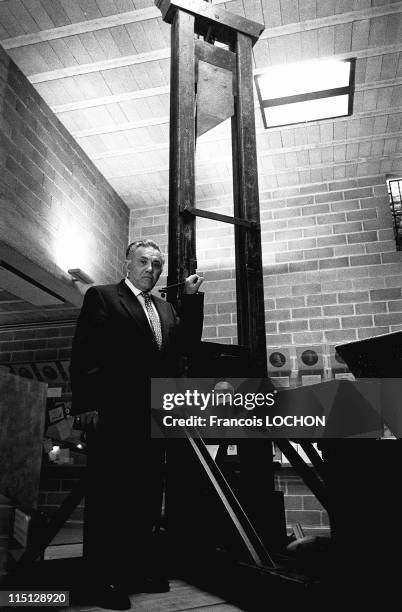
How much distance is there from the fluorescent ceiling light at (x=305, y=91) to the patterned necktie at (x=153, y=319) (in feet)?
8.97

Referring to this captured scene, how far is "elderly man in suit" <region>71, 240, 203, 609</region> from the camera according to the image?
6.15 ft

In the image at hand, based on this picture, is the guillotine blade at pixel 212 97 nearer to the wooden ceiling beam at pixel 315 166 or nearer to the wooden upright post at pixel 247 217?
the wooden upright post at pixel 247 217

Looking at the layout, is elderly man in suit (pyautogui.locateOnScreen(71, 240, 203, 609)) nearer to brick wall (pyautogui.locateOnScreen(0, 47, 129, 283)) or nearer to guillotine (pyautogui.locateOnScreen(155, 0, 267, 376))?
guillotine (pyautogui.locateOnScreen(155, 0, 267, 376))

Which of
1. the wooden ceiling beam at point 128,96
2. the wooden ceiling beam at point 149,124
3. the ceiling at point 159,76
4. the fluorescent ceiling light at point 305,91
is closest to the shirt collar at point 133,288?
the ceiling at point 159,76

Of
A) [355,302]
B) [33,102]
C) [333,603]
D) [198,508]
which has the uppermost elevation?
[33,102]

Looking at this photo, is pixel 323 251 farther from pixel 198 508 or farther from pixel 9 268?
pixel 198 508

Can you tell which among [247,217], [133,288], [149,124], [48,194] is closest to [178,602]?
[133,288]

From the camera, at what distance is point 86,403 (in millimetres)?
1968

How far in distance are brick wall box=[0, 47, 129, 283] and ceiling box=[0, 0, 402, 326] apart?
19 cm

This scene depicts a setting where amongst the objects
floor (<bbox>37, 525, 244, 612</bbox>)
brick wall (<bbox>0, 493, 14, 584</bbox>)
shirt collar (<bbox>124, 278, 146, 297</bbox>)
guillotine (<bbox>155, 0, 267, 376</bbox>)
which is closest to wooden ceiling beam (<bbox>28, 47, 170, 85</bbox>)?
guillotine (<bbox>155, 0, 267, 376</bbox>)

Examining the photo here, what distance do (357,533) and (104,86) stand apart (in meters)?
4.09

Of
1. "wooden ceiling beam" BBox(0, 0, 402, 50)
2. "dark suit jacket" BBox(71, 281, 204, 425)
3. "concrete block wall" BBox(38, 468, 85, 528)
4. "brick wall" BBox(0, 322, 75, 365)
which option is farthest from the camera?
"brick wall" BBox(0, 322, 75, 365)

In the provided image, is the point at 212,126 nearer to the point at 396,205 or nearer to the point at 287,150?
the point at 287,150

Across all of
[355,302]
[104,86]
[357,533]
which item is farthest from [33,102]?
[357,533]
